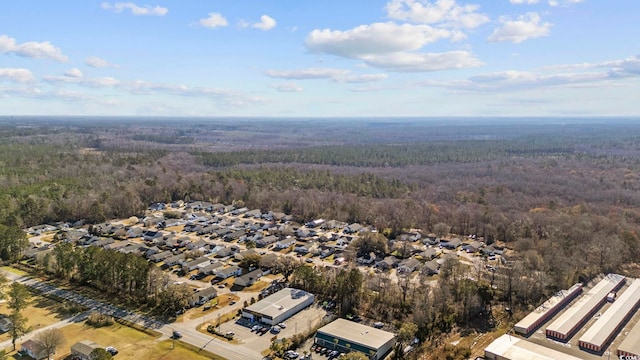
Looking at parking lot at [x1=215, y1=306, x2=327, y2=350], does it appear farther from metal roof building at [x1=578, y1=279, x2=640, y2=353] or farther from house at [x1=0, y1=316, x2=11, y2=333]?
metal roof building at [x1=578, y1=279, x2=640, y2=353]

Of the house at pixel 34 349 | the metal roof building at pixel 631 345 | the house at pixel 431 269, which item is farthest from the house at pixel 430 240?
the house at pixel 34 349

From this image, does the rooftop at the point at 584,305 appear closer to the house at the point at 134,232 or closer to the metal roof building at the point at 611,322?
the metal roof building at the point at 611,322

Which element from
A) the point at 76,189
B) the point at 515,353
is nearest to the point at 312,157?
the point at 76,189

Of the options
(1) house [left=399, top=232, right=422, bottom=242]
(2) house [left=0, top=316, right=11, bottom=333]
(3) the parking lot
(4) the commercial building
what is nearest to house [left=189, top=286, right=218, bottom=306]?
(3) the parking lot

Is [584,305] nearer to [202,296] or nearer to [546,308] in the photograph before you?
[546,308]

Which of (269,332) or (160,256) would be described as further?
(160,256)

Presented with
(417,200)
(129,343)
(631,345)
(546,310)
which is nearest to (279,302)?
(129,343)

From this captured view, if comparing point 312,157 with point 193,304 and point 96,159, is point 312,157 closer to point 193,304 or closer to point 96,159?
point 96,159
